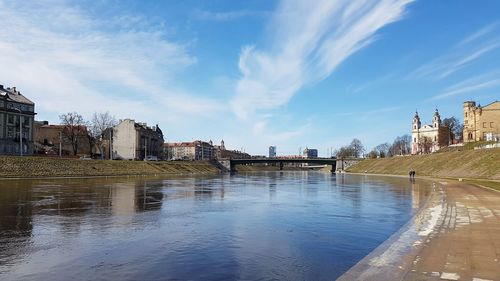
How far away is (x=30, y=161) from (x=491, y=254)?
8644cm

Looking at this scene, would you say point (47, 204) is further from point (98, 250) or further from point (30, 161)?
point (30, 161)

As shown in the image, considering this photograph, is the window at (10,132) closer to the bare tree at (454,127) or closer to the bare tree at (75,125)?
the bare tree at (75,125)

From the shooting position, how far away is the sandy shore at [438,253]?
1098 centimetres

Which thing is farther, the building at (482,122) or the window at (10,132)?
the building at (482,122)

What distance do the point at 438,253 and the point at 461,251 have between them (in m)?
0.78

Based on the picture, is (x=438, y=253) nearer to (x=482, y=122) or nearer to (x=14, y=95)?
(x=14, y=95)

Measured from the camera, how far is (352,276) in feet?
36.7

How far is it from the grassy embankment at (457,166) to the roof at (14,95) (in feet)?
358

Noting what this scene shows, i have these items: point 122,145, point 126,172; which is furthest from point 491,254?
point 122,145

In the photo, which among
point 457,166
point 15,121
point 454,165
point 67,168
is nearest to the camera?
point 67,168

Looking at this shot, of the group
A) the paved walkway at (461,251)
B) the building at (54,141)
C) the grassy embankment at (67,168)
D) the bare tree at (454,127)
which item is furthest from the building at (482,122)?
the paved walkway at (461,251)

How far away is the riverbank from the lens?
80.9 metres

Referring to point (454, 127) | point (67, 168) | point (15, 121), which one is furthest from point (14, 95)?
point (454, 127)

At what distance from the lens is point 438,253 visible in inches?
530
